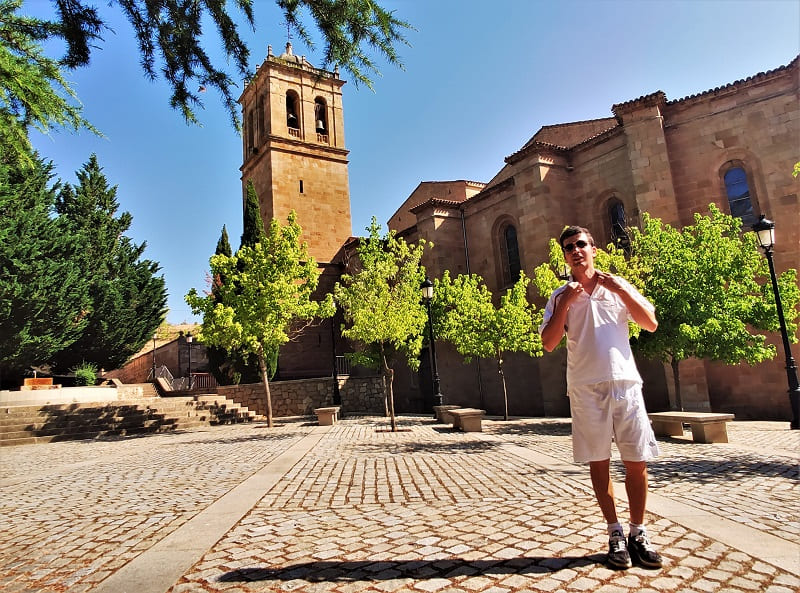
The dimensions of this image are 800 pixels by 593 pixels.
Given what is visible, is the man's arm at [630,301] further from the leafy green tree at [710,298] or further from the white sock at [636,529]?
the leafy green tree at [710,298]

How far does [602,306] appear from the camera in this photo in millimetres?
3133

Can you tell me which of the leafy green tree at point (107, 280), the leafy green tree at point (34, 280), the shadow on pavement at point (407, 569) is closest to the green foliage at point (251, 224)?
the leafy green tree at point (107, 280)

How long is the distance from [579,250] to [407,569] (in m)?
2.19

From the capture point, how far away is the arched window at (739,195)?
16.1 m

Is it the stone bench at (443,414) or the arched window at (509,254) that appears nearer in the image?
the stone bench at (443,414)

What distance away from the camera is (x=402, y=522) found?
414cm

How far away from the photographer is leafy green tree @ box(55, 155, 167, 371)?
22297 millimetres

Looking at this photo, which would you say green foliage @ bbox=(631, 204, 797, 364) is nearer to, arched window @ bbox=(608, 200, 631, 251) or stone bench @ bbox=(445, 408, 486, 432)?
stone bench @ bbox=(445, 408, 486, 432)

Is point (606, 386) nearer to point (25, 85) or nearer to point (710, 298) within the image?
point (25, 85)

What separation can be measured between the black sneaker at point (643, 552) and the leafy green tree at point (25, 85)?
448cm

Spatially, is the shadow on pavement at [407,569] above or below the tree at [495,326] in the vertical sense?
below

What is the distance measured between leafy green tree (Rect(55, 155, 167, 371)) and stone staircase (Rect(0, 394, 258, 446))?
4.64m

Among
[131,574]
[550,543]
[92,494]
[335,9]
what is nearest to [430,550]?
[550,543]

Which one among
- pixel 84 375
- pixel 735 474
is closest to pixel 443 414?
pixel 735 474
